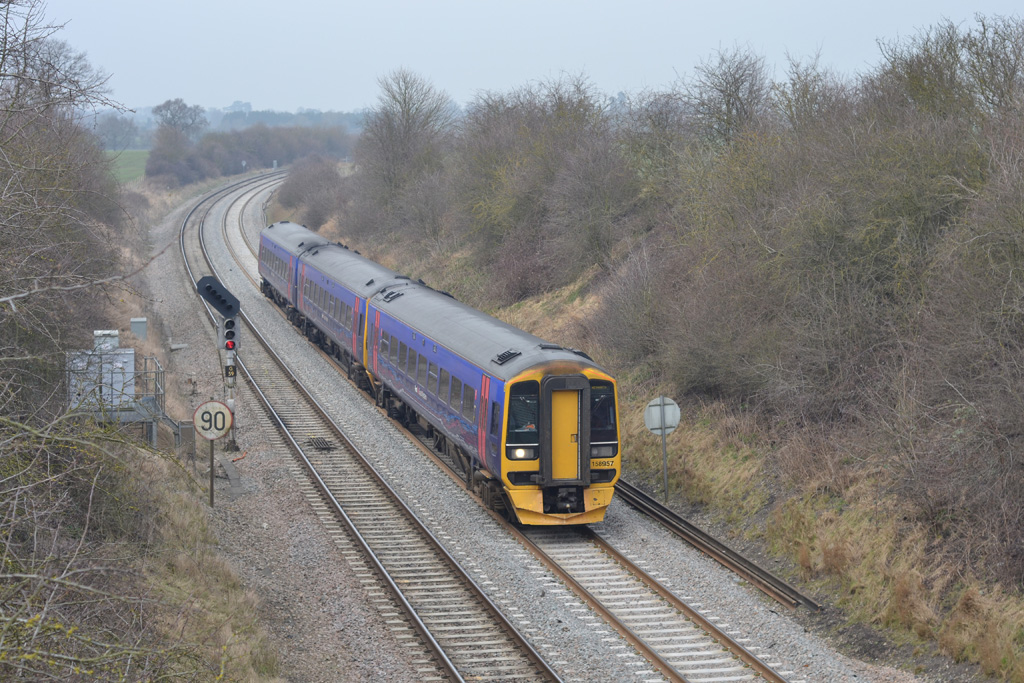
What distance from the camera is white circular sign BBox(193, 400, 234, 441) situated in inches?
660

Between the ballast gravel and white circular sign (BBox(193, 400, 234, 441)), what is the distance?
1335 mm

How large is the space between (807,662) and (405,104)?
4657cm

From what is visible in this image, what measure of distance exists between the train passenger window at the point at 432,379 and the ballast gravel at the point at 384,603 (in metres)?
1.69

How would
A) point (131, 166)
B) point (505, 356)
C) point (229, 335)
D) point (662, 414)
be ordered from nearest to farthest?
point (505, 356)
point (662, 414)
point (229, 335)
point (131, 166)

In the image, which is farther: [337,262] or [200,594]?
[337,262]

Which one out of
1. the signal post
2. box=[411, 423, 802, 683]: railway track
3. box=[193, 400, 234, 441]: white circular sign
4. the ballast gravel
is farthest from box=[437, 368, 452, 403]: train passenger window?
box=[193, 400, 234, 441]: white circular sign

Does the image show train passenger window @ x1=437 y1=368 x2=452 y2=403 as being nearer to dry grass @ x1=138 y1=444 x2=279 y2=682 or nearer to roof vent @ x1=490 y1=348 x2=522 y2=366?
roof vent @ x1=490 y1=348 x2=522 y2=366

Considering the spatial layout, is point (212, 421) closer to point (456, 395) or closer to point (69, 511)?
point (456, 395)

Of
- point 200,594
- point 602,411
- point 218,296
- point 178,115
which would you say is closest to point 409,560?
point 200,594

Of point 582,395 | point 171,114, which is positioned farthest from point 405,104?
point 171,114

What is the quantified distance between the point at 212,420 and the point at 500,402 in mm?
5001

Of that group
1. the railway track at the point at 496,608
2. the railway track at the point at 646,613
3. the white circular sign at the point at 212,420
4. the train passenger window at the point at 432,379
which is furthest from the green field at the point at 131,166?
the railway track at the point at 646,613

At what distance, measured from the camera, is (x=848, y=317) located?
679 inches

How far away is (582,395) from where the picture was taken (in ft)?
52.1
